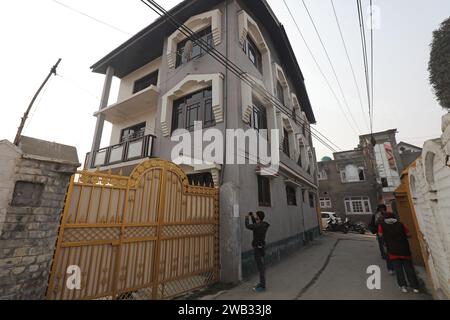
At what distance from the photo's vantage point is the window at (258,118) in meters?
8.04

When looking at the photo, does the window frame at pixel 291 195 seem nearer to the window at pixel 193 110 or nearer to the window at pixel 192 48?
the window at pixel 193 110

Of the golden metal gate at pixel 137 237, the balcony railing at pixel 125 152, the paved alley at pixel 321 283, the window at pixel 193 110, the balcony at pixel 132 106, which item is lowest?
the paved alley at pixel 321 283

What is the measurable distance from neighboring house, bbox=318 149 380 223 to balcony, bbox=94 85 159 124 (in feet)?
73.4

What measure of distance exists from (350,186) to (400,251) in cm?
2149

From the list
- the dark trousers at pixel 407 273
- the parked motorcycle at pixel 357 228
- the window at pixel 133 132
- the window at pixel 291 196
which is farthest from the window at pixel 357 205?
the window at pixel 133 132

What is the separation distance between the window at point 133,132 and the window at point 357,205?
22918 mm

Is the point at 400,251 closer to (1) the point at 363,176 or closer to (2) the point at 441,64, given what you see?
(2) the point at 441,64

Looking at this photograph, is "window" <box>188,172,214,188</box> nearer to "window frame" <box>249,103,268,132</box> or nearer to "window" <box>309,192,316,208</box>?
"window frame" <box>249,103,268,132</box>

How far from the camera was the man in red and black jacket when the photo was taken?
4234 millimetres

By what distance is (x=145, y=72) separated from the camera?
11320mm

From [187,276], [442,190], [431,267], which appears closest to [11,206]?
[187,276]

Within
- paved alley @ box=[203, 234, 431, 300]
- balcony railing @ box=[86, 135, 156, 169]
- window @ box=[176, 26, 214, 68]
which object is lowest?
paved alley @ box=[203, 234, 431, 300]

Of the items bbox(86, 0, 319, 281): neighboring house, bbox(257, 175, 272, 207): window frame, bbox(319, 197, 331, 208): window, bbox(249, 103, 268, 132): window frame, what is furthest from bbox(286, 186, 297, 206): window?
bbox(319, 197, 331, 208): window
